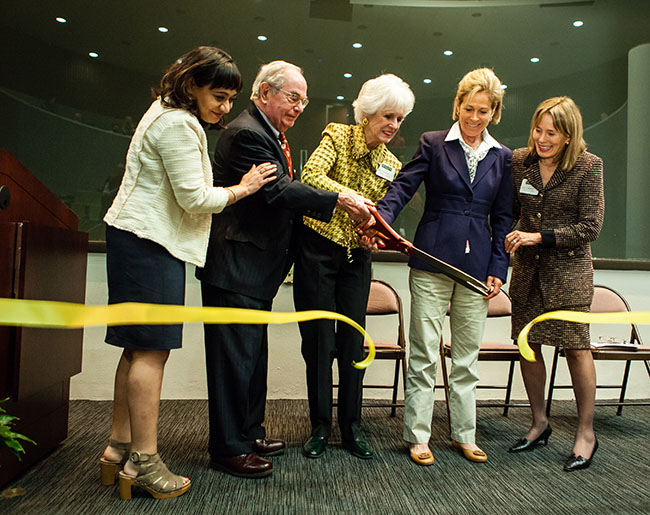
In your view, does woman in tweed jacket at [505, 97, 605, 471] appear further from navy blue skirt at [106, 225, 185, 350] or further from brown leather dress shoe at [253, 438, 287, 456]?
navy blue skirt at [106, 225, 185, 350]

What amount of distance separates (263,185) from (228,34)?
218 centimetres

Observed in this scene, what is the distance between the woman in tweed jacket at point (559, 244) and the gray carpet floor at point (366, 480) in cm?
18

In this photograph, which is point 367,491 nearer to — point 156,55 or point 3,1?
point 156,55

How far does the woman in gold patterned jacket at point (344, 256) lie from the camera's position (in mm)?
2229

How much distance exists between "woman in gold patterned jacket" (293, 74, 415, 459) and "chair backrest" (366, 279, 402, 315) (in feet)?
2.48

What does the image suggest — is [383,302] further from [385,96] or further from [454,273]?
[385,96]

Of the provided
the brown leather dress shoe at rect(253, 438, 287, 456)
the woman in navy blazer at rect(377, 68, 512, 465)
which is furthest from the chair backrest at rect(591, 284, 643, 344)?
the brown leather dress shoe at rect(253, 438, 287, 456)

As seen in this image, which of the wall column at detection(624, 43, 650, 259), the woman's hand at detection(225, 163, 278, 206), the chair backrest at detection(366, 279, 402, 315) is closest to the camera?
the woman's hand at detection(225, 163, 278, 206)

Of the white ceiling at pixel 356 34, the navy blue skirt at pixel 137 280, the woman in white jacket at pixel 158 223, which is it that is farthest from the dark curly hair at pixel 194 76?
the white ceiling at pixel 356 34

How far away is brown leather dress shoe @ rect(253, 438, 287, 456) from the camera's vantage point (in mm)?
2304

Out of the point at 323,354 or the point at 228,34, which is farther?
the point at 228,34

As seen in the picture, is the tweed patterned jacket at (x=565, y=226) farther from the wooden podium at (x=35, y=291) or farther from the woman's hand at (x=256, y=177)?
the wooden podium at (x=35, y=291)

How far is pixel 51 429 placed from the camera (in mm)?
2234

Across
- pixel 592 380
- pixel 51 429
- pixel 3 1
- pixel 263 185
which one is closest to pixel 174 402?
pixel 51 429
